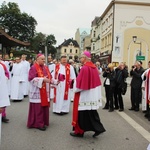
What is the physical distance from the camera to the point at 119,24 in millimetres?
41281

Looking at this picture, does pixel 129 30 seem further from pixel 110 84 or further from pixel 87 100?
pixel 87 100

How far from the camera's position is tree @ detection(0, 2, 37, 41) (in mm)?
58125

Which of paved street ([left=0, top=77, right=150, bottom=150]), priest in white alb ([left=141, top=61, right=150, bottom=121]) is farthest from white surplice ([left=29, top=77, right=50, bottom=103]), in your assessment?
priest in white alb ([left=141, top=61, right=150, bottom=121])

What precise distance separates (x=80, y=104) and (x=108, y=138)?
99 cm

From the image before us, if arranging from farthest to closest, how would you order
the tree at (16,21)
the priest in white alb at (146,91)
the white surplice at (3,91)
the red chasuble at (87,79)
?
the tree at (16,21), the priest in white alb at (146,91), the red chasuble at (87,79), the white surplice at (3,91)

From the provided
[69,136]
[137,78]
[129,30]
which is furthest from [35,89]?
[129,30]

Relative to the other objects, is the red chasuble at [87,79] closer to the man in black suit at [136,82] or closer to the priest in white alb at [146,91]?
the priest in white alb at [146,91]

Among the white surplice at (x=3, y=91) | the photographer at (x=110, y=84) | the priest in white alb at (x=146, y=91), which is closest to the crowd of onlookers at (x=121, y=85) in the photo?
the photographer at (x=110, y=84)

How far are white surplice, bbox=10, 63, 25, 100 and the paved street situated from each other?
2.88 meters

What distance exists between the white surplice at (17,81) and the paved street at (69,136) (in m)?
2.88

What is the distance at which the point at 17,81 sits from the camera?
10.6m

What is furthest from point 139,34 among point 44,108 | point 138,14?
point 44,108

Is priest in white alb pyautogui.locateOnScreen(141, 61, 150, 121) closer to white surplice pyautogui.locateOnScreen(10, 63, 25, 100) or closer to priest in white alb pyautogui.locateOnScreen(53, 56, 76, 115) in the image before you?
priest in white alb pyautogui.locateOnScreen(53, 56, 76, 115)

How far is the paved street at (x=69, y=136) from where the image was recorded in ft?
16.5
